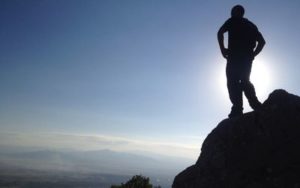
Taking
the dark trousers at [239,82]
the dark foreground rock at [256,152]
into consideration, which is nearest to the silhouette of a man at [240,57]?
the dark trousers at [239,82]

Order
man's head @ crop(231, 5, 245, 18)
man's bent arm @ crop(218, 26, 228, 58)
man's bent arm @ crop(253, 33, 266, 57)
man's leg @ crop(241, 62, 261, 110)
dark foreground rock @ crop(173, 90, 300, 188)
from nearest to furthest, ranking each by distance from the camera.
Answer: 1. dark foreground rock @ crop(173, 90, 300, 188)
2. man's leg @ crop(241, 62, 261, 110)
3. man's bent arm @ crop(253, 33, 266, 57)
4. man's head @ crop(231, 5, 245, 18)
5. man's bent arm @ crop(218, 26, 228, 58)

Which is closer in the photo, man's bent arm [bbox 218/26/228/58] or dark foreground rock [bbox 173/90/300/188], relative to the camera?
dark foreground rock [bbox 173/90/300/188]

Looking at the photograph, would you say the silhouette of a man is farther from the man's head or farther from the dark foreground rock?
the dark foreground rock

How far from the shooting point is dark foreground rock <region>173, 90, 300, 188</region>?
844cm

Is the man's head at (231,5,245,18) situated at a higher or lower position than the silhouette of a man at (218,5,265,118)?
higher

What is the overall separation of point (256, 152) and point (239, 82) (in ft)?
A: 12.4

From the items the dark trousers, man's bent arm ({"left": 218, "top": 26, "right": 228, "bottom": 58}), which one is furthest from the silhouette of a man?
man's bent arm ({"left": 218, "top": 26, "right": 228, "bottom": 58})

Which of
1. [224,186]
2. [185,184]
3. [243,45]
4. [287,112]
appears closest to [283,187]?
[224,186]

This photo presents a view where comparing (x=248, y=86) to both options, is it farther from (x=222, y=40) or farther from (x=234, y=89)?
(x=222, y=40)

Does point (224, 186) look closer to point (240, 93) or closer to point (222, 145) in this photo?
point (222, 145)

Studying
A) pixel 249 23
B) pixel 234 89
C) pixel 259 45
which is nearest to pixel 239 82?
pixel 234 89

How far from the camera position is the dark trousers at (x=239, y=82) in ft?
39.0

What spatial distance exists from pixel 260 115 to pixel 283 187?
2362 millimetres

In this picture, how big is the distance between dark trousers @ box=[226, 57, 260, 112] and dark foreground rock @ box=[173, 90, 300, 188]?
127 cm
